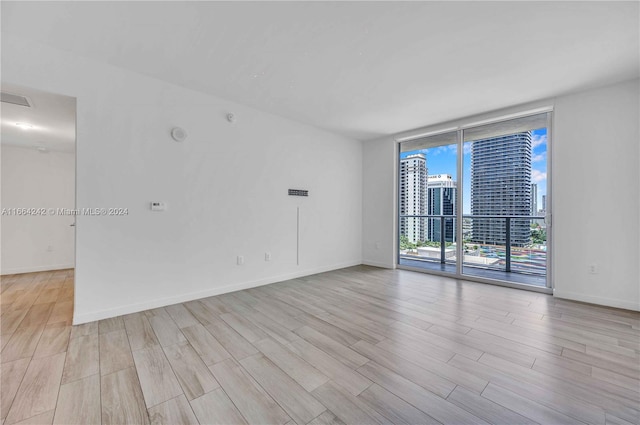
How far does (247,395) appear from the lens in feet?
5.00

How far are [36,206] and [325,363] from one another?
6109 millimetres

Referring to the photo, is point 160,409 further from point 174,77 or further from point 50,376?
point 174,77

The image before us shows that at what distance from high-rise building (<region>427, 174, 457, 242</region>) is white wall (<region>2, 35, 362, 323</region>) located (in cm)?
225

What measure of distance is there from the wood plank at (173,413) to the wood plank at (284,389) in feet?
1.35

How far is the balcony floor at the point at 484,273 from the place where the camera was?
12.8 ft

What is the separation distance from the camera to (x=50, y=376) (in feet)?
5.54

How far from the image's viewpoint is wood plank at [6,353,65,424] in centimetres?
138

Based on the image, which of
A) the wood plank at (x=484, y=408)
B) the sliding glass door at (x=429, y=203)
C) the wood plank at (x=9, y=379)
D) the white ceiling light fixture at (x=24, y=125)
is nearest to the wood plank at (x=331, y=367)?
the wood plank at (x=484, y=408)

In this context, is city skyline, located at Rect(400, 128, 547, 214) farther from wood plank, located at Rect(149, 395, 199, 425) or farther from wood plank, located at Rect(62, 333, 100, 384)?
wood plank, located at Rect(62, 333, 100, 384)

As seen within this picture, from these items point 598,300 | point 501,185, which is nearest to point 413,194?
point 501,185

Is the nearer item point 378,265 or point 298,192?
point 298,192

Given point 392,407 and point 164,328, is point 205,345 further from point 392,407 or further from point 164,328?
point 392,407

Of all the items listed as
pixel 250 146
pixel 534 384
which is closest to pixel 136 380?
pixel 534 384

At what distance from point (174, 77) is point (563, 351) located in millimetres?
4477
